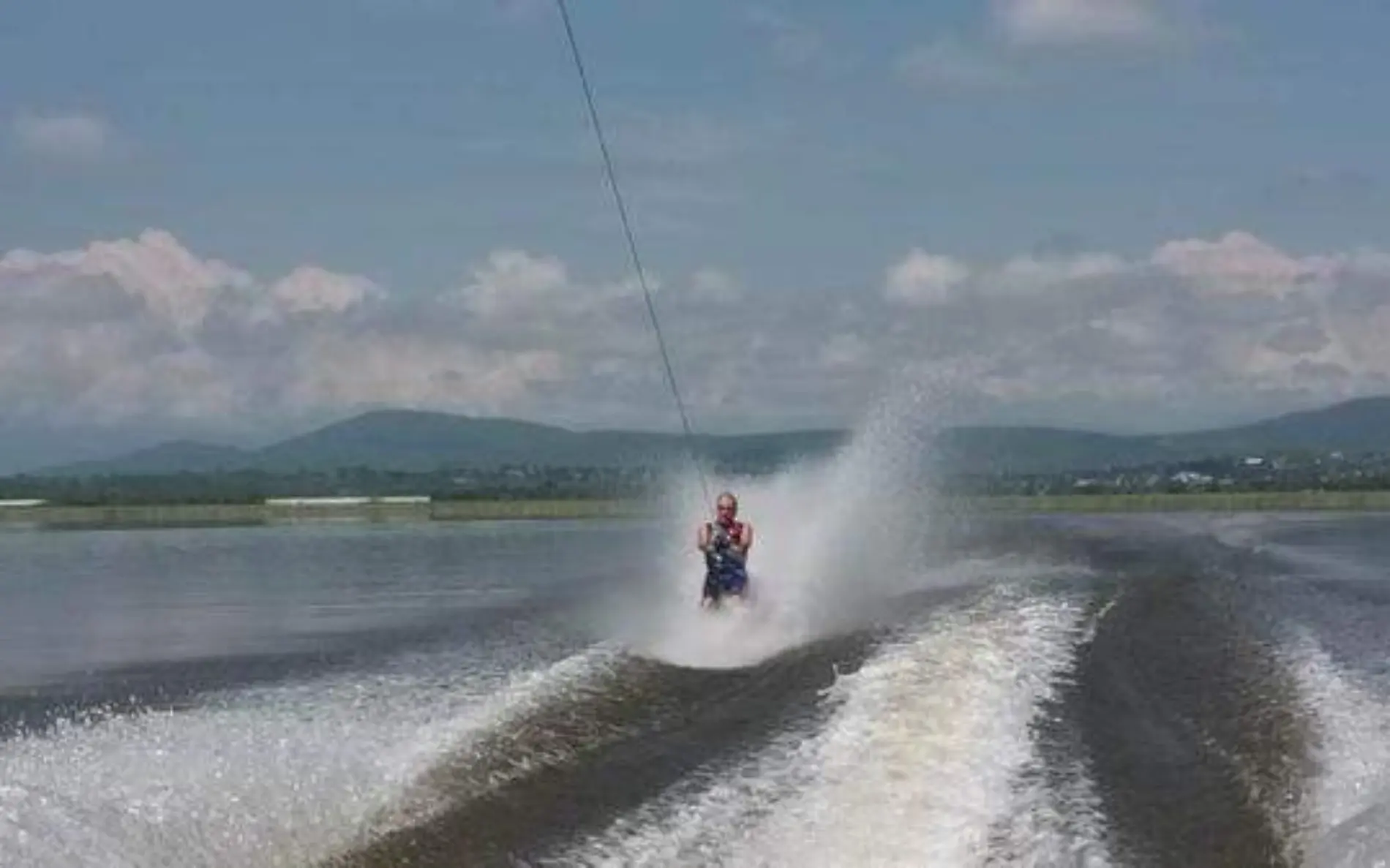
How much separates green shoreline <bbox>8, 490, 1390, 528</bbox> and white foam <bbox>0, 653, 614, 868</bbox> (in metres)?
61.5

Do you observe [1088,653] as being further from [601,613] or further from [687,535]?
[687,535]

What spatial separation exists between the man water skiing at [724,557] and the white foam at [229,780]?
7.32 meters

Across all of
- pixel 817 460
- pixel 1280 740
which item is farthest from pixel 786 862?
pixel 817 460

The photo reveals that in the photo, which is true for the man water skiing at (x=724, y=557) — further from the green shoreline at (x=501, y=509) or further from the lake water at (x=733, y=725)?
the green shoreline at (x=501, y=509)

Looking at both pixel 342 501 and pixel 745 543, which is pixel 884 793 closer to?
pixel 745 543

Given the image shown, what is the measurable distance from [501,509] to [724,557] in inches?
2902

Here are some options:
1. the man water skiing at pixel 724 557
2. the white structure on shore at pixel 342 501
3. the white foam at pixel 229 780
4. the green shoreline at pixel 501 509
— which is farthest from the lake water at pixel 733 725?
the white structure on shore at pixel 342 501

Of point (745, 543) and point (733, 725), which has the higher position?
point (745, 543)

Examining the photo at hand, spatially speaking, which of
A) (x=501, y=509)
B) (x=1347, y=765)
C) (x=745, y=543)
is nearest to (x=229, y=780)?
(x=1347, y=765)

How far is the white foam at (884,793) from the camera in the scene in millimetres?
11195

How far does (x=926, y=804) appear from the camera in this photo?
39.1ft

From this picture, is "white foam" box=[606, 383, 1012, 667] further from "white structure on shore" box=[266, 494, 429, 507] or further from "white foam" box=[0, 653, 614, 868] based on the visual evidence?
"white structure on shore" box=[266, 494, 429, 507]

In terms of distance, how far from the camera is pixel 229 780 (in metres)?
12.2

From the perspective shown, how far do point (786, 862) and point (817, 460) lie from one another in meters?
31.3
